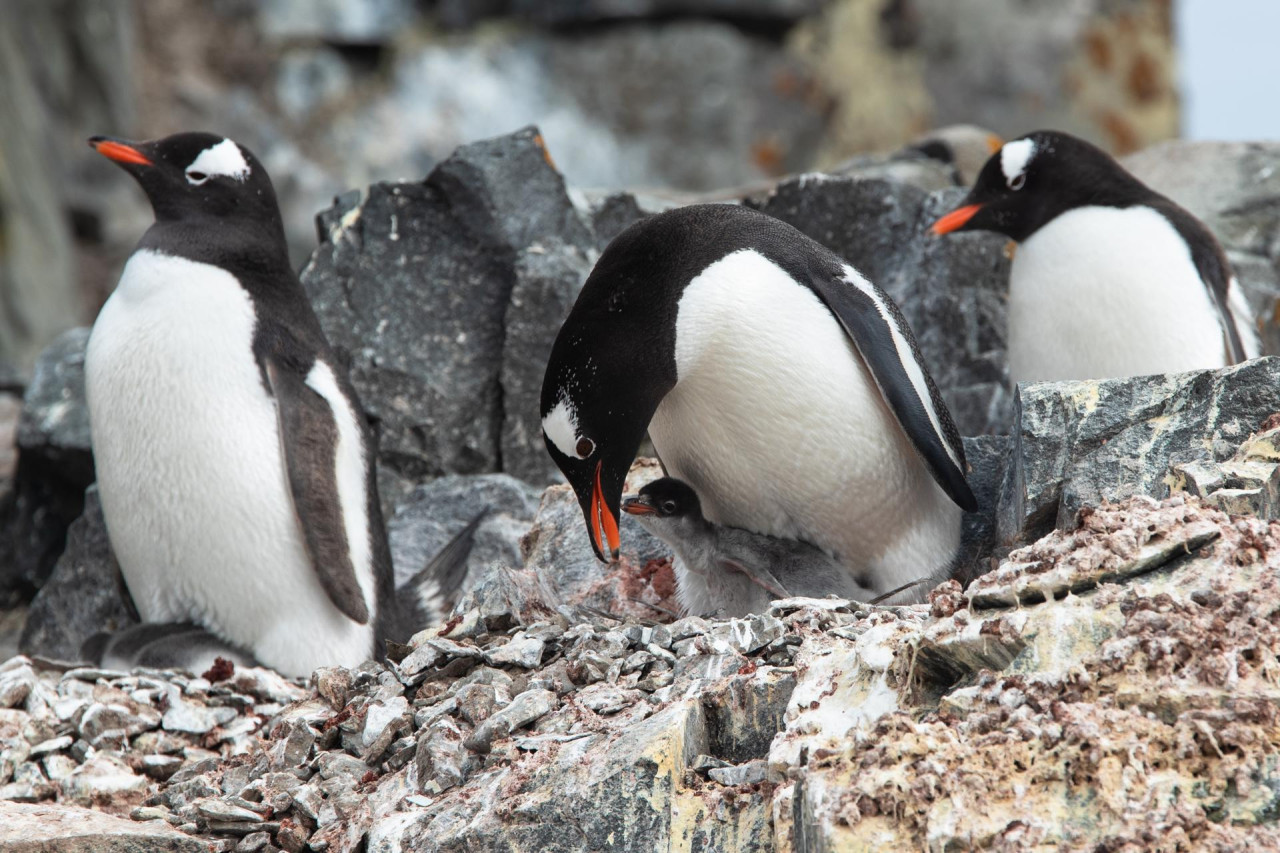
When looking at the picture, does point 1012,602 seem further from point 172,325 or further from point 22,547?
point 22,547

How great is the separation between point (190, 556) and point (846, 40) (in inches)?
354

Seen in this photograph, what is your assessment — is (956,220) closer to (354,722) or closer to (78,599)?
(354,722)

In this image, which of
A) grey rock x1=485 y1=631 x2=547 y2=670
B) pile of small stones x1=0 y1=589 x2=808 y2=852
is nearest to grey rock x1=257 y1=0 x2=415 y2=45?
pile of small stones x1=0 y1=589 x2=808 y2=852

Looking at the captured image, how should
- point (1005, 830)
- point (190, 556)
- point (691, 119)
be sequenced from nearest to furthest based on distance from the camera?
point (1005, 830) → point (190, 556) → point (691, 119)

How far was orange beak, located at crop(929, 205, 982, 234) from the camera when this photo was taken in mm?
4924

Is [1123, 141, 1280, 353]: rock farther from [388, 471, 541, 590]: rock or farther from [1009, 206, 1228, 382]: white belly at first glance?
[388, 471, 541, 590]: rock

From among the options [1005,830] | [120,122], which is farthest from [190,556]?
[120,122]

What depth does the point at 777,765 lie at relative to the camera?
225cm

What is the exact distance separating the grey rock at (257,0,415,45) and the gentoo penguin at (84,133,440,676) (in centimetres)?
742

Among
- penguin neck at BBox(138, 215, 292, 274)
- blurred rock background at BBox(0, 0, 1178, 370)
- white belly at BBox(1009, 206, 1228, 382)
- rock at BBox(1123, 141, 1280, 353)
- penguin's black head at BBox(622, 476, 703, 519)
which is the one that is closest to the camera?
penguin's black head at BBox(622, 476, 703, 519)

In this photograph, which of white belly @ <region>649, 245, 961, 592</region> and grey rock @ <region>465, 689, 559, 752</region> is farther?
white belly @ <region>649, 245, 961, 592</region>

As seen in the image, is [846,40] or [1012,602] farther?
[846,40]

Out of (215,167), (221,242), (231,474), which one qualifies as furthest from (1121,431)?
(215,167)

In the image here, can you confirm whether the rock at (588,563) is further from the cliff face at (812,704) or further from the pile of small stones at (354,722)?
the pile of small stones at (354,722)
